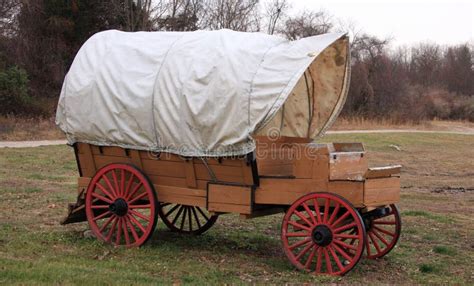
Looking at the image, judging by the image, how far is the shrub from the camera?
3155cm

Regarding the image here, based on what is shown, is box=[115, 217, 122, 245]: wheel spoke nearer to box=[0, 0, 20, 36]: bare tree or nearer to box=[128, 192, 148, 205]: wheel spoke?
box=[128, 192, 148, 205]: wheel spoke

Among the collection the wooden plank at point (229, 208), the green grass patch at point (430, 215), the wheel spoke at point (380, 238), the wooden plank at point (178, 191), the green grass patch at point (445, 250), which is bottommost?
the green grass patch at point (430, 215)

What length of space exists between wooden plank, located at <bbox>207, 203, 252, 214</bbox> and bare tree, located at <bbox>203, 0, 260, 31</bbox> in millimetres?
37462

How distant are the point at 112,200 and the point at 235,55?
2.52 meters

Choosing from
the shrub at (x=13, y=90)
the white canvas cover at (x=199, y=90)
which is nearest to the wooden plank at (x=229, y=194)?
the white canvas cover at (x=199, y=90)

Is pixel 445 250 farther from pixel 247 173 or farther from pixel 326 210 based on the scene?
pixel 247 173

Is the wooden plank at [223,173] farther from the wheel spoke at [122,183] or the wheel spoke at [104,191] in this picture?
the wheel spoke at [104,191]

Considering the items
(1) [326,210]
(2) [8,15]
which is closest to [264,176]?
(1) [326,210]

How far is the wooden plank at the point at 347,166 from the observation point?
23.9 ft

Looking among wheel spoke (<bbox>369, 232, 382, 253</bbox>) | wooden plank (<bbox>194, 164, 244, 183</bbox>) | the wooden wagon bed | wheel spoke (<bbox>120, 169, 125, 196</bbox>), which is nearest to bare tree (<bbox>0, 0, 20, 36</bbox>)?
the wooden wagon bed

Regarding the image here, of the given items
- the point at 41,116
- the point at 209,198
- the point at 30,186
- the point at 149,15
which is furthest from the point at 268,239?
the point at 149,15

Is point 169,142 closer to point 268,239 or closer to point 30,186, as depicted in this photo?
point 268,239

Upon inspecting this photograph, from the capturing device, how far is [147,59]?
832cm

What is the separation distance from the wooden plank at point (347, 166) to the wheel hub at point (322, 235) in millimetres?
568
